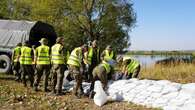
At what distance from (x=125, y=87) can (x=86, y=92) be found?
1606mm

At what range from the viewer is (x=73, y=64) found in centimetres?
1531

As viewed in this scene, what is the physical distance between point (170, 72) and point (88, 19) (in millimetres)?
14756

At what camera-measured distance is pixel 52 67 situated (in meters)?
16.2

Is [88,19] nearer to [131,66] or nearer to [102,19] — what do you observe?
[102,19]

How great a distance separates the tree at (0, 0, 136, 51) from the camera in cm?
3897

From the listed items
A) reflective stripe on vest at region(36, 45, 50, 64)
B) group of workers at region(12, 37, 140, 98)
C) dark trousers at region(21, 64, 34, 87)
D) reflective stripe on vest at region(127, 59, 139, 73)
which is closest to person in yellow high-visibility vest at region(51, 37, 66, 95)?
group of workers at region(12, 37, 140, 98)

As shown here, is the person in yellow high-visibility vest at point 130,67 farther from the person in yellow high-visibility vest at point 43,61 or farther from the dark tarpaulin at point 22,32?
the dark tarpaulin at point 22,32

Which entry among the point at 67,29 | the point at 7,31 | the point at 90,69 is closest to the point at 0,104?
the point at 90,69

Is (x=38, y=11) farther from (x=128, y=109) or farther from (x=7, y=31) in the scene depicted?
(x=128, y=109)

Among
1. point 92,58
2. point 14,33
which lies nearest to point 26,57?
point 92,58

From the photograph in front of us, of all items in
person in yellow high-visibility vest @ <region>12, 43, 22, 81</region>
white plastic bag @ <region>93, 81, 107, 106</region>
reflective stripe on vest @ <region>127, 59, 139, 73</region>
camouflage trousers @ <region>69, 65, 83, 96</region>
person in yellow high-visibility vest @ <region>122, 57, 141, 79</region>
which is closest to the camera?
white plastic bag @ <region>93, 81, 107, 106</region>

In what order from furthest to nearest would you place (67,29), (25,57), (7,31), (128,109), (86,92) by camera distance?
(67,29) → (7,31) → (25,57) → (86,92) → (128,109)

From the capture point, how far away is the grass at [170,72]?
23.9 meters

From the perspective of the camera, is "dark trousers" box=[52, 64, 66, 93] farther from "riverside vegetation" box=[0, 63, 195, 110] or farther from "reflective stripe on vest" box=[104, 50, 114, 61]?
"reflective stripe on vest" box=[104, 50, 114, 61]
